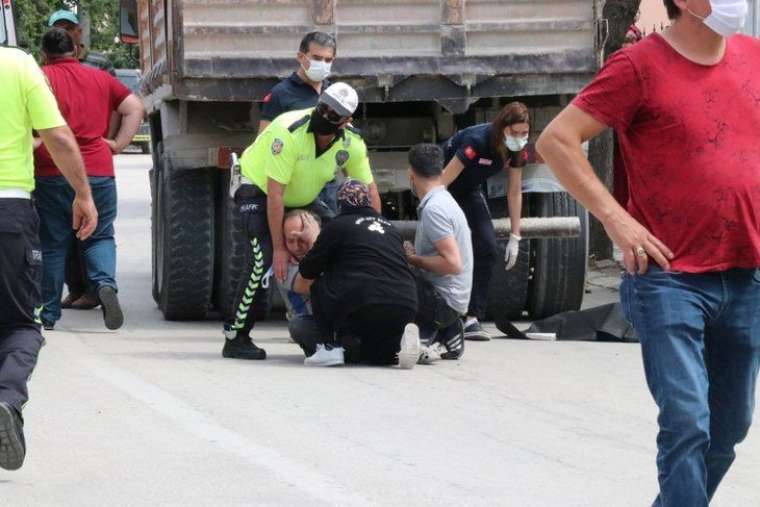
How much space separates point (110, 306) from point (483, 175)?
2.44m

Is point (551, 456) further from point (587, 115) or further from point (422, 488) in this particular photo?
point (587, 115)

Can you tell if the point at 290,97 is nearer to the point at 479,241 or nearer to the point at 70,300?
the point at 479,241

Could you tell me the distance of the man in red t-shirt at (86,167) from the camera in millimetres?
11227

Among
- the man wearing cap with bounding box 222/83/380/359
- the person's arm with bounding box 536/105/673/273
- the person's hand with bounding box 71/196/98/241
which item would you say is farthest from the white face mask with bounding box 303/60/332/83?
the person's arm with bounding box 536/105/673/273

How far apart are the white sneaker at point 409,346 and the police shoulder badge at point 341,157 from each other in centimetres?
109

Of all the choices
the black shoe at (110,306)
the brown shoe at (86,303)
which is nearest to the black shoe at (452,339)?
the black shoe at (110,306)

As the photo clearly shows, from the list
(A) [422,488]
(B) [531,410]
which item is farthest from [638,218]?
(B) [531,410]

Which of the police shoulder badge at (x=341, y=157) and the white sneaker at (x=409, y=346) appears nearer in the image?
the white sneaker at (x=409, y=346)

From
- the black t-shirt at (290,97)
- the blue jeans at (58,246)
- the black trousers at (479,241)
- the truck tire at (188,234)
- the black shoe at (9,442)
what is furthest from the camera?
the truck tire at (188,234)

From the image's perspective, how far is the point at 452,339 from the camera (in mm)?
9938

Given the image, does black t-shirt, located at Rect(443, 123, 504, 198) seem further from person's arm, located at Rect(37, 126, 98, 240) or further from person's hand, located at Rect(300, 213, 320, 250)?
person's arm, located at Rect(37, 126, 98, 240)

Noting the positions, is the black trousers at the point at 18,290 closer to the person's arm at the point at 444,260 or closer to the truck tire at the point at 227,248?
the person's arm at the point at 444,260

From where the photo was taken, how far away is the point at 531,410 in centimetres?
811

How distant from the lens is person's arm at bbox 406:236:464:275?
977cm
